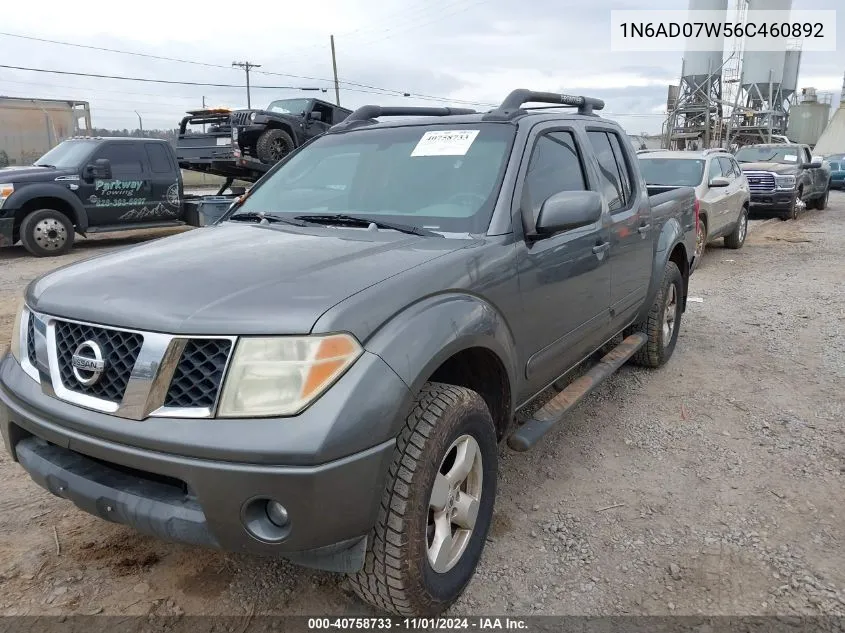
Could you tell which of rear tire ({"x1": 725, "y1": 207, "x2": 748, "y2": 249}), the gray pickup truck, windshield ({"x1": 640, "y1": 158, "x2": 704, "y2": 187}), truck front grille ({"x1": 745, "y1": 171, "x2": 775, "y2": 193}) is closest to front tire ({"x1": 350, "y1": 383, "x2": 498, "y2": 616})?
the gray pickup truck

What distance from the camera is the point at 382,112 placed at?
3.87 metres

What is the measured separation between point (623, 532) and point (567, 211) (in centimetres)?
146

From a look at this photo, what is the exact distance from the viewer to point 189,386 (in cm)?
186

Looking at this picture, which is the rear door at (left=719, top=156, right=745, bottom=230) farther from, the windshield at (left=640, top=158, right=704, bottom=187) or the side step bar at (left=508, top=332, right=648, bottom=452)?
the side step bar at (left=508, top=332, right=648, bottom=452)

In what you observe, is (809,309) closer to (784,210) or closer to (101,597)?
(101,597)

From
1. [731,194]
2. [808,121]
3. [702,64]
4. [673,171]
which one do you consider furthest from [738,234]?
[808,121]

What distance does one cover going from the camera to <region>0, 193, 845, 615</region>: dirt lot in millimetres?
2438

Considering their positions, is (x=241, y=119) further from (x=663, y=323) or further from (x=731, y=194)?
(x=663, y=323)

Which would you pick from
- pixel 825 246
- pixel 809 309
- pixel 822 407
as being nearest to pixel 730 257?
pixel 825 246

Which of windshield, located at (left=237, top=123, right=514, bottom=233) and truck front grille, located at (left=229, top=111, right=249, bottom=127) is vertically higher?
truck front grille, located at (left=229, top=111, right=249, bottom=127)

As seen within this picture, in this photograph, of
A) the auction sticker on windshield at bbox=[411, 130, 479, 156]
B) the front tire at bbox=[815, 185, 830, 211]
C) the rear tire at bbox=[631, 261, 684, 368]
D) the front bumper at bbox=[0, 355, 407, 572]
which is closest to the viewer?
the front bumper at bbox=[0, 355, 407, 572]

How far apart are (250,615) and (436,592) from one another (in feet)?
Result: 2.31

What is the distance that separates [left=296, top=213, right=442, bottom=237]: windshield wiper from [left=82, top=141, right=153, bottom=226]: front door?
8867 mm

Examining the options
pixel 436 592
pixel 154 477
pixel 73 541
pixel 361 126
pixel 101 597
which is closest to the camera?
pixel 154 477
